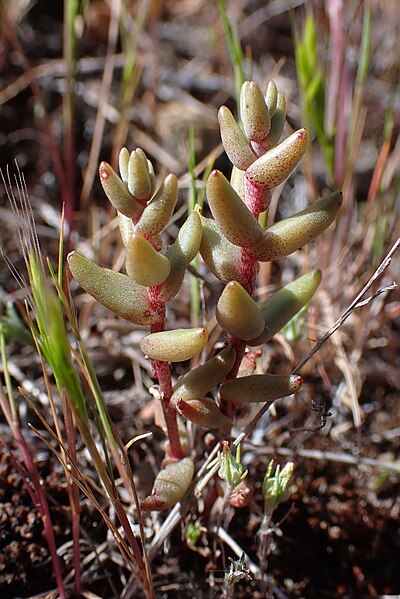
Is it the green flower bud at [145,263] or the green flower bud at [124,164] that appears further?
the green flower bud at [124,164]

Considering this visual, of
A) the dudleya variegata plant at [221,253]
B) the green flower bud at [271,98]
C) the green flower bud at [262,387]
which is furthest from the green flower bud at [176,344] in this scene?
the green flower bud at [271,98]

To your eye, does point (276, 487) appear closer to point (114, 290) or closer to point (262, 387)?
point (262, 387)

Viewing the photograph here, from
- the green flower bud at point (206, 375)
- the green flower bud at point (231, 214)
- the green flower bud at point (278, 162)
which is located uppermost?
the green flower bud at point (278, 162)

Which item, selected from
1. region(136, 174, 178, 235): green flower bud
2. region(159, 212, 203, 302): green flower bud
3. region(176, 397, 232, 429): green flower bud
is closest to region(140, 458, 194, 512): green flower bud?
region(176, 397, 232, 429): green flower bud

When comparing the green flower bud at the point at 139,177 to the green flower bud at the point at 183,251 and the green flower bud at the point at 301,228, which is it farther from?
the green flower bud at the point at 301,228

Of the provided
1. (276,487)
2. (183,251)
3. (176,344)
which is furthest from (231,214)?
(276,487)

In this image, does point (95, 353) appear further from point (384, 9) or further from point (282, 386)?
point (384, 9)

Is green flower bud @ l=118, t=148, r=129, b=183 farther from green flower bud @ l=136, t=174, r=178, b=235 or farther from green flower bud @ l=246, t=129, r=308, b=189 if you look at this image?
green flower bud @ l=246, t=129, r=308, b=189
